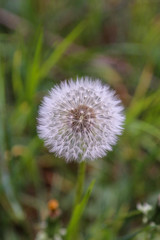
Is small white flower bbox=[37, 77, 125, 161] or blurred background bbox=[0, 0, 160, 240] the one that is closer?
small white flower bbox=[37, 77, 125, 161]

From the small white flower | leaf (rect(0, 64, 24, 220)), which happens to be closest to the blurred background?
leaf (rect(0, 64, 24, 220))

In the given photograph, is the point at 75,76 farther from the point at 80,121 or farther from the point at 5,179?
the point at 80,121

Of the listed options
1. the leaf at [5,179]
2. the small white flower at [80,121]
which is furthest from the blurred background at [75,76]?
the small white flower at [80,121]

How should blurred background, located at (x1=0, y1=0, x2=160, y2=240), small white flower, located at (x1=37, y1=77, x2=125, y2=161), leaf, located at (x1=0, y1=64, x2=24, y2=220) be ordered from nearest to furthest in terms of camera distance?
small white flower, located at (x1=37, y1=77, x2=125, y2=161), leaf, located at (x1=0, y1=64, x2=24, y2=220), blurred background, located at (x1=0, y1=0, x2=160, y2=240)

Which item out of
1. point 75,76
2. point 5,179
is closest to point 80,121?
point 5,179

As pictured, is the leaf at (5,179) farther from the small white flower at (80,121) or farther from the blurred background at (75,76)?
the small white flower at (80,121)

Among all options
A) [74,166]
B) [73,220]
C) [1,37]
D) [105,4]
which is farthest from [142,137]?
[105,4]

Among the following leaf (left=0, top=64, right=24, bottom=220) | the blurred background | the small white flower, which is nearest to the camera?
the small white flower

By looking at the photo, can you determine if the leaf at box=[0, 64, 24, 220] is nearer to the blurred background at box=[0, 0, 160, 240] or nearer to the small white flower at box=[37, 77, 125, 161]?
the blurred background at box=[0, 0, 160, 240]

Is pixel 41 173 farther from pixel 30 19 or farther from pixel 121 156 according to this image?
pixel 30 19
